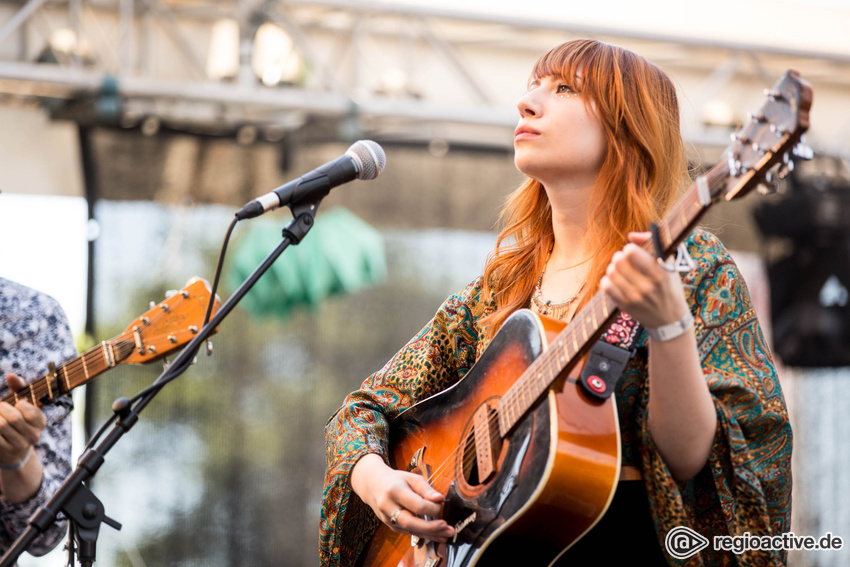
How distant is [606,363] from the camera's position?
1.61m

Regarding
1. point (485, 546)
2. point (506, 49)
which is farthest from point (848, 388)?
point (485, 546)

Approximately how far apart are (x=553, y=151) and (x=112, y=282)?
3.47 m

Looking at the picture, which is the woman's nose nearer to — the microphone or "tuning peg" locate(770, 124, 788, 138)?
the microphone

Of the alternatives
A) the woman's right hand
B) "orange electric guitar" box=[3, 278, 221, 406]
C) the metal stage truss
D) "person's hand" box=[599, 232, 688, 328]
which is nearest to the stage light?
the metal stage truss

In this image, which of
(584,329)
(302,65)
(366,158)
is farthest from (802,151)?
(302,65)

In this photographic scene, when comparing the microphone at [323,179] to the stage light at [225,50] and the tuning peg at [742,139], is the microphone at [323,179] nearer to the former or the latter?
the tuning peg at [742,139]

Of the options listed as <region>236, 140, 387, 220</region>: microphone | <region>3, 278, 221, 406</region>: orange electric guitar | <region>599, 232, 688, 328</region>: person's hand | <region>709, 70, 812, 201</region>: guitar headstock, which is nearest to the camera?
<region>709, 70, 812, 201</region>: guitar headstock

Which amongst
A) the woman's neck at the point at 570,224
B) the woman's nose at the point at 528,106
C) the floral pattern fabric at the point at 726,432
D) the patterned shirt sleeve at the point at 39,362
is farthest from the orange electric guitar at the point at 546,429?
the patterned shirt sleeve at the point at 39,362

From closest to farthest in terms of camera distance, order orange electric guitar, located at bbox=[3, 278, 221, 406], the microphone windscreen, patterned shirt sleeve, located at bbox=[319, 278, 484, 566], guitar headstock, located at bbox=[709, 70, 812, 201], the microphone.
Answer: guitar headstock, located at bbox=[709, 70, 812, 201] → the microphone → the microphone windscreen → patterned shirt sleeve, located at bbox=[319, 278, 484, 566] → orange electric guitar, located at bbox=[3, 278, 221, 406]

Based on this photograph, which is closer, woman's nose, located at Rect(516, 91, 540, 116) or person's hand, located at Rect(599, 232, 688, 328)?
person's hand, located at Rect(599, 232, 688, 328)

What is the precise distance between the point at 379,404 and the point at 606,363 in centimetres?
71

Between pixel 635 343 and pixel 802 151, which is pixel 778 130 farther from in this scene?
pixel 635 343

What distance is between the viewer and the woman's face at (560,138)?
1.83 m

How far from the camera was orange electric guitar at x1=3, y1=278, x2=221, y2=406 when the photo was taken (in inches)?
90.7
